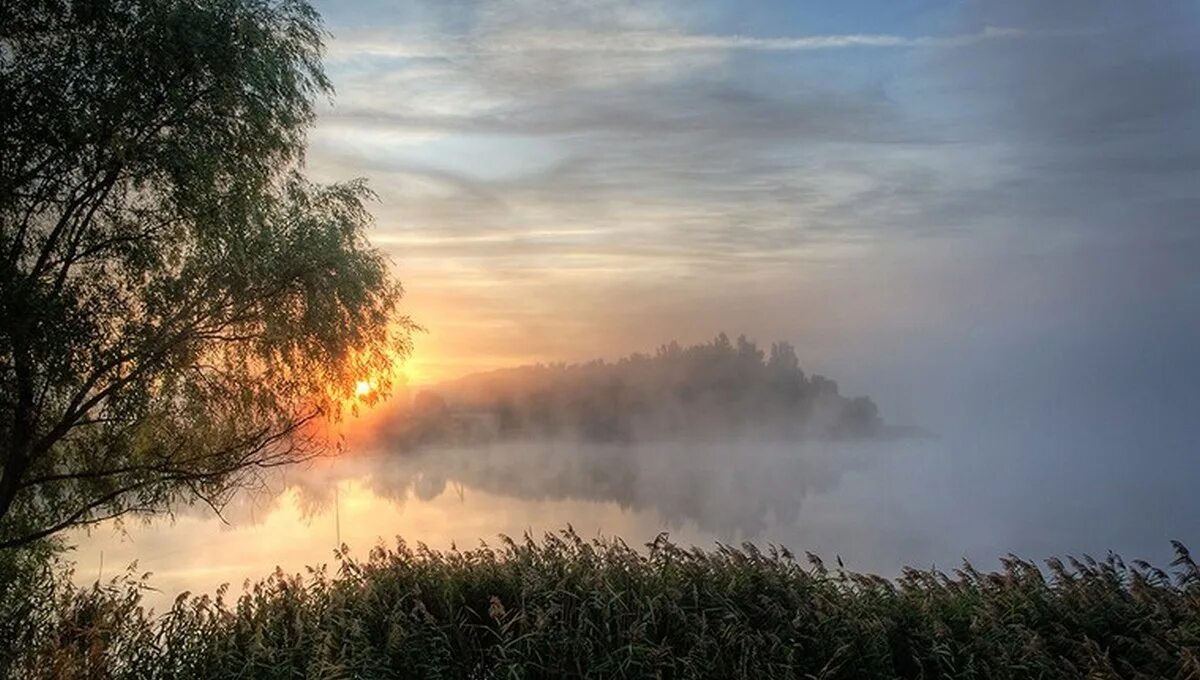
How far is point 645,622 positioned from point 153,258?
776 centimetres

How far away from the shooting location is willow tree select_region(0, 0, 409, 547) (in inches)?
468

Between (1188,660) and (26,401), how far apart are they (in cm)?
1146

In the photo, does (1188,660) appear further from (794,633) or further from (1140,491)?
(1140,491)

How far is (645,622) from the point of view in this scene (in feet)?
25.8

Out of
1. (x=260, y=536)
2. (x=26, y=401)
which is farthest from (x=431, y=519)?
(x=26, y=401)

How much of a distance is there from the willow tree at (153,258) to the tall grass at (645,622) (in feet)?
10.9

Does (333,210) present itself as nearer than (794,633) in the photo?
No

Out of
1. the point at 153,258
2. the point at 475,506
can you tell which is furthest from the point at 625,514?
the point at 153,258

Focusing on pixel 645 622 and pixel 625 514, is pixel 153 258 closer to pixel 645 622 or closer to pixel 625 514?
pixel 645 622

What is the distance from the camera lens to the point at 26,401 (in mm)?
12102

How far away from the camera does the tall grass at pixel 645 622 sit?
7.90 meters

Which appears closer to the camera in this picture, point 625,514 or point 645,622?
point 645,622

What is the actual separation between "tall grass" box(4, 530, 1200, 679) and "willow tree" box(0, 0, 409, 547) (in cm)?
333

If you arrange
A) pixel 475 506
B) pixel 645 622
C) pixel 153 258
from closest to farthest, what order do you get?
pixel 645 622 → pixel 153 258 → pixel 475 506
